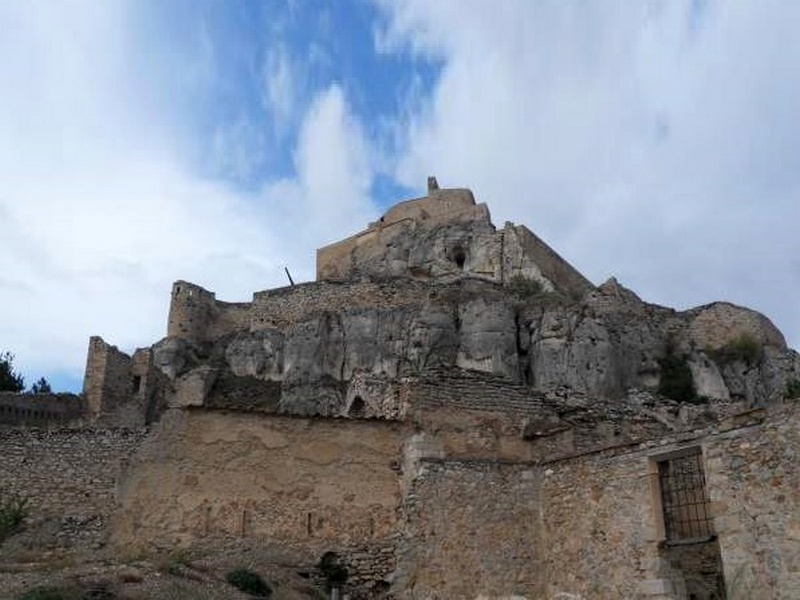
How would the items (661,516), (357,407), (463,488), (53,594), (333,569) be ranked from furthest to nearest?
(357,407)
(463,488)
(333,569)
(661,516)
(53,594)

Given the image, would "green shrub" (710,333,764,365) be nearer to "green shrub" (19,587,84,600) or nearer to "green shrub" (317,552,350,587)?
"green shrub" (317,552,350,587)

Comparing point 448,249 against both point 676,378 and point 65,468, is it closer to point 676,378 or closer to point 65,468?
point 676,378

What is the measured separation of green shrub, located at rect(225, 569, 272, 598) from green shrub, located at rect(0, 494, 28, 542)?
513 cm

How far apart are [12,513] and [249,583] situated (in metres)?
5.84

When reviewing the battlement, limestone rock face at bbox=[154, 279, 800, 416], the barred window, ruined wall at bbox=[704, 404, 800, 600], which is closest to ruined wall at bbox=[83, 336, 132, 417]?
limestone rock face at bbox=[154, 279, 800, 416]

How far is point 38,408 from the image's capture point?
3572 cm

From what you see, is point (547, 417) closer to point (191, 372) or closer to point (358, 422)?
point (358, 422)

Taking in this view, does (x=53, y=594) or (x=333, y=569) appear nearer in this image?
(x=53, y=594)

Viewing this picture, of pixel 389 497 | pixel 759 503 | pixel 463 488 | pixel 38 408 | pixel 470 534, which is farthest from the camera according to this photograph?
pixel 38 408

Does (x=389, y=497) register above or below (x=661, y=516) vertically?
above

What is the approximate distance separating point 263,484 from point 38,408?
979 inches

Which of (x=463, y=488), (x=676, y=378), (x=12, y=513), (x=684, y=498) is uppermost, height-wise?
(x=676, y=378)

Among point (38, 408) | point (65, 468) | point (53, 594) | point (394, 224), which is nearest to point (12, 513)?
point (65, 468)

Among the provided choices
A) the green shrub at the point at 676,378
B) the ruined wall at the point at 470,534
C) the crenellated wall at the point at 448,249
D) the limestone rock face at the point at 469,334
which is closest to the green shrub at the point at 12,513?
the ruined wall at the point at 470,534
